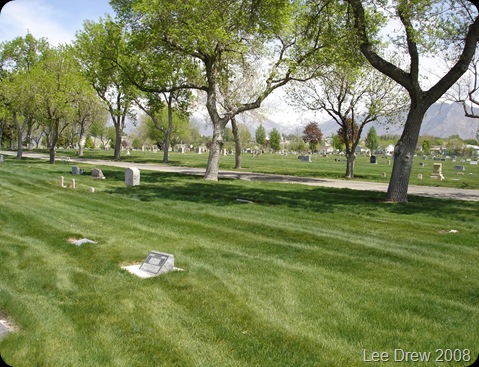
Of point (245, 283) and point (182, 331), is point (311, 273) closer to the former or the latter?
point (245, 283)

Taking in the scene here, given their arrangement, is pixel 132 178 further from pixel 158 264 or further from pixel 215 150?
pixel 158 264

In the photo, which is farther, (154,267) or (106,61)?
(106,61)

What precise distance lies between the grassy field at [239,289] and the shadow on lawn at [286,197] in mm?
1283

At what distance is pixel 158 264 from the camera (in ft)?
22.6

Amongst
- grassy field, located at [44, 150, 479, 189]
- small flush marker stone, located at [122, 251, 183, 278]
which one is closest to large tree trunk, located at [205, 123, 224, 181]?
grassy field, located at [44, 150, 479, 189]

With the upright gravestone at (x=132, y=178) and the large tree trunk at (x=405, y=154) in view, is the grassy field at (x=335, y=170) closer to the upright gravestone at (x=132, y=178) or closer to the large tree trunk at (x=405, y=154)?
the large tree trunk at (x=405, y=154)

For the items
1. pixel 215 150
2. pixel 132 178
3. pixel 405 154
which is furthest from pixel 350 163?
pixel 132 178

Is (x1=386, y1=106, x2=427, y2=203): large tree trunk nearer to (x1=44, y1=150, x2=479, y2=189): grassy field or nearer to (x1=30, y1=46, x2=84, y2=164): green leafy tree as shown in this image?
(x1=44, y1=150, x2=479, y2=189): grassy field

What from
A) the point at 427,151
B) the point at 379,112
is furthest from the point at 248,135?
the point at 379,112

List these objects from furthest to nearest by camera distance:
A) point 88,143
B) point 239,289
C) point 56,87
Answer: point 88,143 → point 56,87 → point 239,289

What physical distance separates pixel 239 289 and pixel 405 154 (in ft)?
35.2

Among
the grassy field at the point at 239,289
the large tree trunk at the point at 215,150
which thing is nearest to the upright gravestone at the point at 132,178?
the large tree trunk at the point at 215,150

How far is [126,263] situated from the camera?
7457 millimetres

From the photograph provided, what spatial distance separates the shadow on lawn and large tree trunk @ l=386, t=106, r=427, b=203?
541 millimetres
